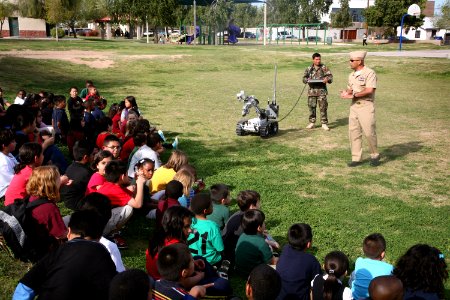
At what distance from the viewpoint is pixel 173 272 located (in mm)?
3186

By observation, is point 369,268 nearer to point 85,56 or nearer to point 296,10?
point 85,56

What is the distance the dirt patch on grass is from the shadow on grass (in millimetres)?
19413

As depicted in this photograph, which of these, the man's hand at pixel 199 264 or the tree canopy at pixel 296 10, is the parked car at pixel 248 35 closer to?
the tree canopy at pixel 296 10

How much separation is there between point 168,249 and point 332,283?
52.6 inches

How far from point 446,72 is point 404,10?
3268 cm

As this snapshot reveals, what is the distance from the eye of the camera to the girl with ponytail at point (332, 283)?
3619mm

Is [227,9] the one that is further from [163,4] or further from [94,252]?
[94,252]

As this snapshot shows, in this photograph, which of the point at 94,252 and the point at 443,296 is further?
the point at 443,296

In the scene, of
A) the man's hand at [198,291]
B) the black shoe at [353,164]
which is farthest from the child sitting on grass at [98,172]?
the black shoe at [353,164]

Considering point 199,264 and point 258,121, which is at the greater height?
point 258,121

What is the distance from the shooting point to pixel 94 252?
3.13m

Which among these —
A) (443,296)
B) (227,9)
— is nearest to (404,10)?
(227,9)

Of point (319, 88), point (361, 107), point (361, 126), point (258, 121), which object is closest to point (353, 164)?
point (361, 126)

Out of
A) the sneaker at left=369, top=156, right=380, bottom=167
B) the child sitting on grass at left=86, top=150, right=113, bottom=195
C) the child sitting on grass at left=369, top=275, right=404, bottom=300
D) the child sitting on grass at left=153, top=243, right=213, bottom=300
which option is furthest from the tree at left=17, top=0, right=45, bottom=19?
the child sitting on grass at left=369, top=275, right=404, bottom=300
